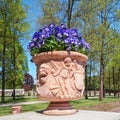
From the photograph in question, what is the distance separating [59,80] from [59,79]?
0.02 metres

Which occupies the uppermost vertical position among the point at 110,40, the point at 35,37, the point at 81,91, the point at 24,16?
the point at 24,16

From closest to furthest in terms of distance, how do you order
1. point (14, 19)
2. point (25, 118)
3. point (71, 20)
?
point (25, 118) → point (71, 20) → point (14, 19)

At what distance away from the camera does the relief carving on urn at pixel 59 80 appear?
7715mm

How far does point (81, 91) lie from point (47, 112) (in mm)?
984

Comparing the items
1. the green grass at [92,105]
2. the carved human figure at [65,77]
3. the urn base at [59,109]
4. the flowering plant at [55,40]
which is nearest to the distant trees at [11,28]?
the green grass at [92,105]

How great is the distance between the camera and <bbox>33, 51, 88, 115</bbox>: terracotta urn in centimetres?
773

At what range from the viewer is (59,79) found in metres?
7.75

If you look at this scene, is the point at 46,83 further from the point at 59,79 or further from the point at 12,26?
the point at 12,26

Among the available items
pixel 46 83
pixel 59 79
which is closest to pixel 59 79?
pixel 59 79

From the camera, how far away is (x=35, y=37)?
8.16m

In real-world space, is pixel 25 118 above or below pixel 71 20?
below

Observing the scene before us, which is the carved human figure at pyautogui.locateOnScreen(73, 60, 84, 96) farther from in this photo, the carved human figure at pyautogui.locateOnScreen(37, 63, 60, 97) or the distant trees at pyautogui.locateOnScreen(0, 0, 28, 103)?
the distant trees at pyautogui.locateOnScreen(0, 0, 28, 103)

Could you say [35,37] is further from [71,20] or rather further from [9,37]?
[9,37]

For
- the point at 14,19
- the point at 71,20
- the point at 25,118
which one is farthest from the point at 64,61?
the point at 14,19
